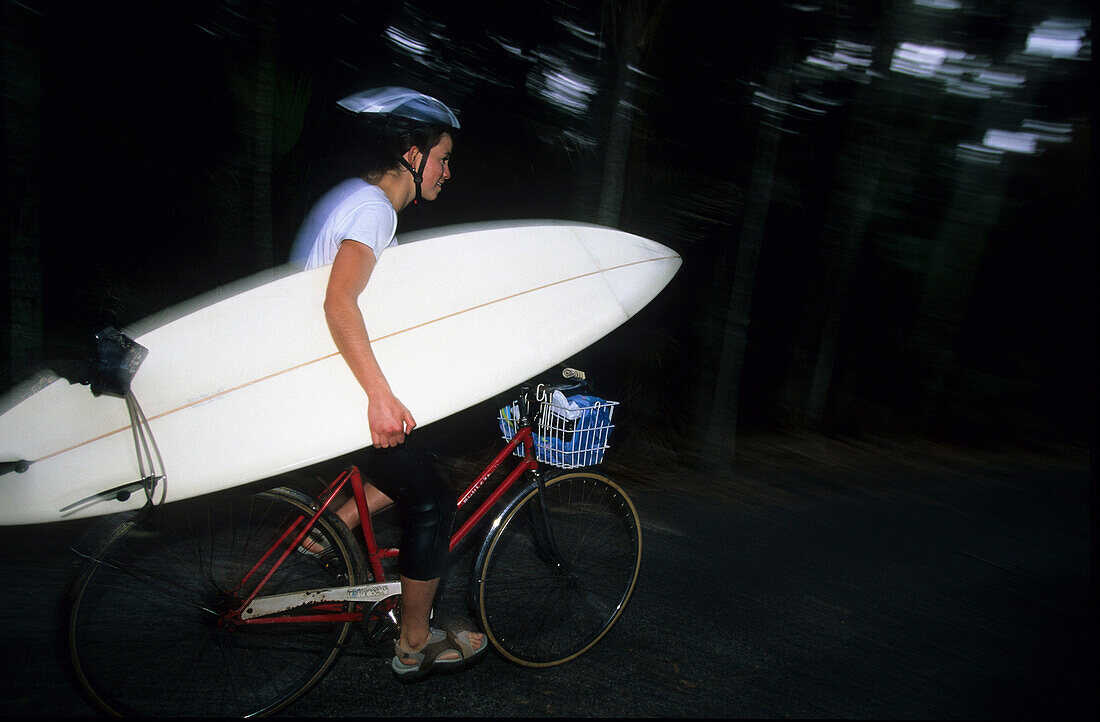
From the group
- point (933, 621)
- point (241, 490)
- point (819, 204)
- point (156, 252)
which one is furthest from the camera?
point (819, 204)

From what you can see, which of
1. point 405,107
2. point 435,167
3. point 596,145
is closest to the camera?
point 405,107

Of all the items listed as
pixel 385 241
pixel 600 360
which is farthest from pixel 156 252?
pixel 385 241

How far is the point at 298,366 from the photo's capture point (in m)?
2.37

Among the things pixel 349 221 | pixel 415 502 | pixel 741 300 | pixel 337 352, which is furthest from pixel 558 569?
pixel 741 300

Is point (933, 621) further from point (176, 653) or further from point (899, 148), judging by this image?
point (899, 148)

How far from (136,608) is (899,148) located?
7.35 m

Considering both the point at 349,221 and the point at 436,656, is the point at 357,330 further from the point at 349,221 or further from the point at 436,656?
the point at 436,656

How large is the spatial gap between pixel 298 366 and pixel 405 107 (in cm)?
102

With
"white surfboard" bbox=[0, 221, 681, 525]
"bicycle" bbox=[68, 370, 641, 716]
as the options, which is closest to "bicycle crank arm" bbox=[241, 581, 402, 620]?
"bicycle" bbox=[68, 370, 641, 716]

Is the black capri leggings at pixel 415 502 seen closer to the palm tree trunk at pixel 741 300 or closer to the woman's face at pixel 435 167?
the woman's face at pixel 435 167

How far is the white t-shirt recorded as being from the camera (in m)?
1.88

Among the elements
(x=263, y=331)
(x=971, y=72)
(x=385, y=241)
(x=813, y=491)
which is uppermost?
(x=971, y=72)

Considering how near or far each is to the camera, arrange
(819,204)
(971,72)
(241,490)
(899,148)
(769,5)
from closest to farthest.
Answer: (241,490) < (769,5) < (899,148) < (971,72) < (819,204)

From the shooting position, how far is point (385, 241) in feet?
6.36
